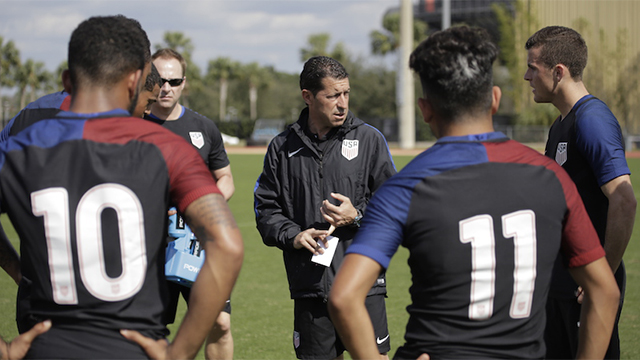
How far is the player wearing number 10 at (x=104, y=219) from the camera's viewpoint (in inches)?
85.5

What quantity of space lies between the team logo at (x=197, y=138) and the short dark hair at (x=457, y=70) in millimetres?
3038

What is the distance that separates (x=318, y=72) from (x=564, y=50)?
5.41 feet

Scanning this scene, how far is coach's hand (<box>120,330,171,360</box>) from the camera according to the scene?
219cm

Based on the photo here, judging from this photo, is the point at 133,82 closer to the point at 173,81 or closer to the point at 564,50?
the point at 564,50

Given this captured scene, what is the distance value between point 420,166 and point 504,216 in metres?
0.34

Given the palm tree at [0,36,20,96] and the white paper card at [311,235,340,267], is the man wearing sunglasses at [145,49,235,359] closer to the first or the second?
the white paper card at [311,235,340,267]

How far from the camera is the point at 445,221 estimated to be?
218 centimetres

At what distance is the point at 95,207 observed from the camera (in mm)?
2160

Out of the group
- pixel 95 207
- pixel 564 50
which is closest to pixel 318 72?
pixel 564 50

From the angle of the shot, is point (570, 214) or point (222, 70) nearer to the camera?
point (570, 214)

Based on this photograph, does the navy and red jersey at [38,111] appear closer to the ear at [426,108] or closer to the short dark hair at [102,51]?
the short dark hair at [102,51]

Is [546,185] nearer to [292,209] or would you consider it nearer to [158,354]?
[158,354]

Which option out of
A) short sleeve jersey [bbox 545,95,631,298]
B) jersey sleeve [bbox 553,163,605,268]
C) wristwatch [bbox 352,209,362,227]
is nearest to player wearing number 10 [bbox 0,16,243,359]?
jersey sleeve [bbox 553,163,605,268]

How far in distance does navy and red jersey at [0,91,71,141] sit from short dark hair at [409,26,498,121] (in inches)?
99.4
